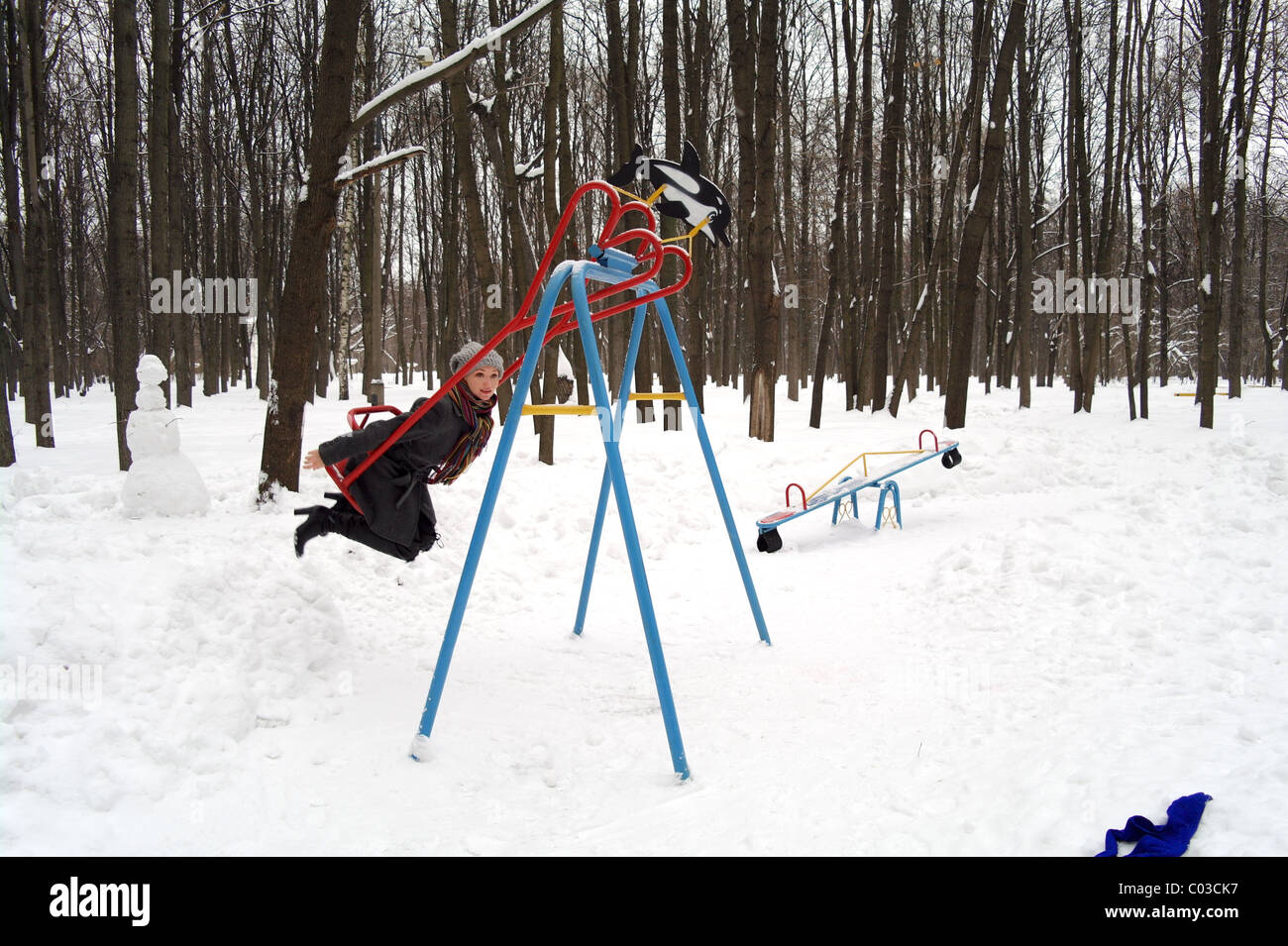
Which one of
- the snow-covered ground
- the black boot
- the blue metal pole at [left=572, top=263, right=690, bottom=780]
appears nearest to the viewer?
the snow-covered ground

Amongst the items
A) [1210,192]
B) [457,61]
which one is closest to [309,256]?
[457,61]

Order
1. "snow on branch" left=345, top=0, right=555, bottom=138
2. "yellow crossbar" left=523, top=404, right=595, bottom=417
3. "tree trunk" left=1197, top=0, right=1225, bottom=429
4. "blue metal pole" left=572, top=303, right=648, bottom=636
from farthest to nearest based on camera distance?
"tree trunk" left=1197, top=0, right=1225, bottom=429 → "snow on branch" left=345, top=0, right=555, bottom=138 → "blue metal pole" left=572, top=303, right=648, bottom=636 → "yellow crossbar" left=523, top=404, right=595, bottom=417

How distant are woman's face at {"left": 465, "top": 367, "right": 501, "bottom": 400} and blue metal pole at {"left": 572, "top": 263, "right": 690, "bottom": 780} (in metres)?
0.54

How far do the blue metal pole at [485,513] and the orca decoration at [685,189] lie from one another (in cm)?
113

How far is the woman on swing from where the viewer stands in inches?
147

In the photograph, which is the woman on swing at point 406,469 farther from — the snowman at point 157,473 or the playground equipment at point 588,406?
the snowman at point 157,473

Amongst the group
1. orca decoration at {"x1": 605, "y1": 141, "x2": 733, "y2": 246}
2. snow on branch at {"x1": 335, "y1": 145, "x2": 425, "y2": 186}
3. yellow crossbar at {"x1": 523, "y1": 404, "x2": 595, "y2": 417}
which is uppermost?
snow on branch at {"x1": 335, "y1": 145, "x2": 425, "y2": 186}

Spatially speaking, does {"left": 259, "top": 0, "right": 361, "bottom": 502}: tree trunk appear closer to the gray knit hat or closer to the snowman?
the snowman

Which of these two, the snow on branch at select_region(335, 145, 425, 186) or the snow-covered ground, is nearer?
the snow-covered ground

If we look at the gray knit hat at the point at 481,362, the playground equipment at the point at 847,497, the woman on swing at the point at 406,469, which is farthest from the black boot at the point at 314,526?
the playground equipment at the point at 847,497

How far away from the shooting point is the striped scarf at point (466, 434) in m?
3.93

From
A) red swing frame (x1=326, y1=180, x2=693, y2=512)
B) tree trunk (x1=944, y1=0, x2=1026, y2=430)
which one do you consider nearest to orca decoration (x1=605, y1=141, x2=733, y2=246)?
red swing frame (x1=326, y1=180, x2=693, y2=512)
